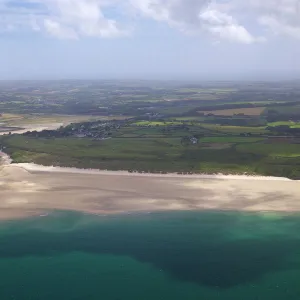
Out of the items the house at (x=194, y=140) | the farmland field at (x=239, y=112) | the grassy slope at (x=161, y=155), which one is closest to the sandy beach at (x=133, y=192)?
the grassy slope at (x=161, y=155)

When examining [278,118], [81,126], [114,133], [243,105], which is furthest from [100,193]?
[243,105]

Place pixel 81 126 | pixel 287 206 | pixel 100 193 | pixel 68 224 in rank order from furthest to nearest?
pixel 81 126 → pixel 100 193 → pixel 287 206 → pixel 68 224

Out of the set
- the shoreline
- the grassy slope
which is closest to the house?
the grassy slope

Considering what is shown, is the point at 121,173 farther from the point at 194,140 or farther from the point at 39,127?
the point at 39,127

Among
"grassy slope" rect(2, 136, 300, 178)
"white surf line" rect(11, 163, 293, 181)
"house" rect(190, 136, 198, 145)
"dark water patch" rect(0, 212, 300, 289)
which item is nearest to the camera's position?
"dark water patch" rect(0, 212, 300, 289)

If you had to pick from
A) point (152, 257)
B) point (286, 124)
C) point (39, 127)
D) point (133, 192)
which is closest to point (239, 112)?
point (286, 124)

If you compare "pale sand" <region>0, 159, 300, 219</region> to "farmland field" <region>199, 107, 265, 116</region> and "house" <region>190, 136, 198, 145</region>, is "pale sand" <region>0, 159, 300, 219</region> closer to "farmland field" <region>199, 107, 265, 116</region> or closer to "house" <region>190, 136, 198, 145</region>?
"house" <region>190, 136, 198, 145</region>

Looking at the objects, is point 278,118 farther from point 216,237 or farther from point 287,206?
point 216,237
